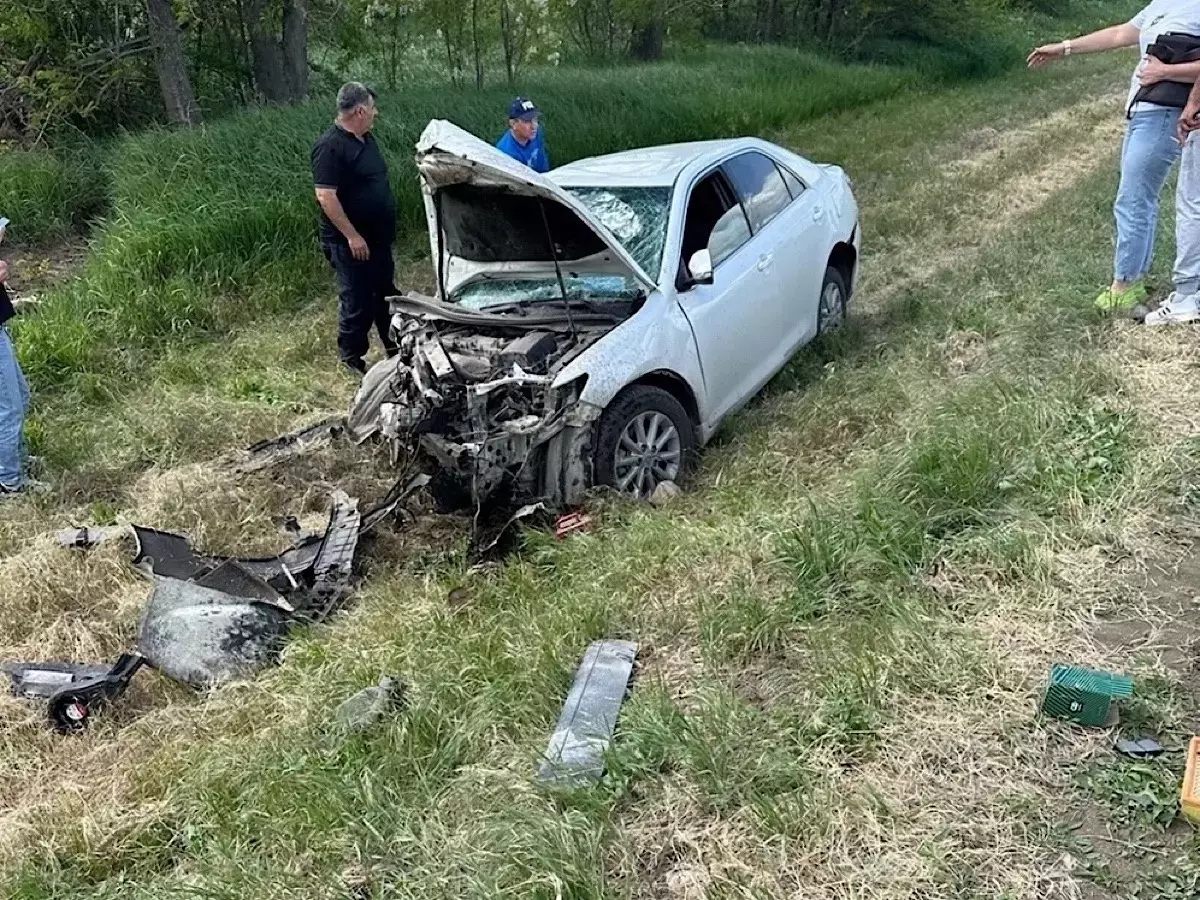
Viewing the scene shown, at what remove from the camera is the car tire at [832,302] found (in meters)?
6.58

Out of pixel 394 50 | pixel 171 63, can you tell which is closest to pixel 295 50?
pixel 171 63

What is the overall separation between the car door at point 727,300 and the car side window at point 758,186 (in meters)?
0.09

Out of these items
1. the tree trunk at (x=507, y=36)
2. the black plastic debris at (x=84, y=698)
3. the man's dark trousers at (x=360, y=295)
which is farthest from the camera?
the tree trunk at (x=507, y=36)

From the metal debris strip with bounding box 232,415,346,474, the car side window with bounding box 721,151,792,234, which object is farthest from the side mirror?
the metal debris strip with bounding box 232,415,346,474

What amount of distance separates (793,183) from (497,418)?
284 centimetres

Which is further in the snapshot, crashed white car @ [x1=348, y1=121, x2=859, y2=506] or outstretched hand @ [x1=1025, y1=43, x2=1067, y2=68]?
outstretched hand @ [x1=1025, y1=43, x2=1067, y2=68]

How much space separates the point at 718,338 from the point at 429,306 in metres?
1.52

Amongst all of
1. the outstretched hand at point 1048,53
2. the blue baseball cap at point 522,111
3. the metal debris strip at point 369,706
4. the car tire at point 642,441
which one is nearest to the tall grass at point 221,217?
the blue baseball cap at point 522,111

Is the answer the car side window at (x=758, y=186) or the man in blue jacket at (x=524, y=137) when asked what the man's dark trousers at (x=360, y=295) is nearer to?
the man in blue jacket at (x=524, y=137)

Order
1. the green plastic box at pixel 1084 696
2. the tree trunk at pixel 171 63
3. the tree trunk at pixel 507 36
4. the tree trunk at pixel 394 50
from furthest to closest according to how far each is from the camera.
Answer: the tree trunk at pixel 507 36, the tree trunk at pixel 394 50, the tree trunk at pixel 171 63, the green plastic box at pixel 1084 696

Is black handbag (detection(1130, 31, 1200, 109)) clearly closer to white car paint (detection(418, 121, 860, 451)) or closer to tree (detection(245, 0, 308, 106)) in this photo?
white car paint (detection(418, 121, 860, 451))

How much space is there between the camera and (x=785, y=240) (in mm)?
6000

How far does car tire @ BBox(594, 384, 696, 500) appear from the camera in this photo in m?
4.78

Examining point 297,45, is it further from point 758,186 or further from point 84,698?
point 84,698
